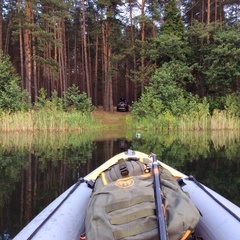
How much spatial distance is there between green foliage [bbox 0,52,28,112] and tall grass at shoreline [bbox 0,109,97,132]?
1.09 meters

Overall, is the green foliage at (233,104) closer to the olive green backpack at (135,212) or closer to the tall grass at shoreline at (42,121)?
the tall grass at shoreline at (42,121)

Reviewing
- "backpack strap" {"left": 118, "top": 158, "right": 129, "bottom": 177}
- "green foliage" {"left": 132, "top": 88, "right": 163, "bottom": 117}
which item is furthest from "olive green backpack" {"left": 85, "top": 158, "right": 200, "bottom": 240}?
"green foliage" {"left": 132, "top": 88, "right": 163, "bottom": 117}

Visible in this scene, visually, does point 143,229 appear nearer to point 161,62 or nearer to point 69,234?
point 69,234

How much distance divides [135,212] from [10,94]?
1623 centimetres

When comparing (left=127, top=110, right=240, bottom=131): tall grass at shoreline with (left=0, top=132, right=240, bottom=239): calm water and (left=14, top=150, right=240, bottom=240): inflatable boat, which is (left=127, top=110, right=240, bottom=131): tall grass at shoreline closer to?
(left=0, top=132, right=240, bottom=239): calm water

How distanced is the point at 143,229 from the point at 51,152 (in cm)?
722

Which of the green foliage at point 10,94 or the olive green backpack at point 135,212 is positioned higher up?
the green foliage at point 10,94

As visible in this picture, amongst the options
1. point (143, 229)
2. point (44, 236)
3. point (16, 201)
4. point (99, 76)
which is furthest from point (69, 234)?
point (99, 76)

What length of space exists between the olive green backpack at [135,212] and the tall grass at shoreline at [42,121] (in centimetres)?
1295

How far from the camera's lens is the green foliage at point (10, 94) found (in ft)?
54.6

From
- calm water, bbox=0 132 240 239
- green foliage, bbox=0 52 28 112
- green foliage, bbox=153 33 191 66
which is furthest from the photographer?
green foliage, bbox=153 33 191 66

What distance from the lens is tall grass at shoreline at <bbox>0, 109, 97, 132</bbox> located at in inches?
567

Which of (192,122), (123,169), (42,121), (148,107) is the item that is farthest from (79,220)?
(148,107)

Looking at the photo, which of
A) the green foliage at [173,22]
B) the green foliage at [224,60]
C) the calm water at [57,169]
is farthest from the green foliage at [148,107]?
the calm water at [57,169]
